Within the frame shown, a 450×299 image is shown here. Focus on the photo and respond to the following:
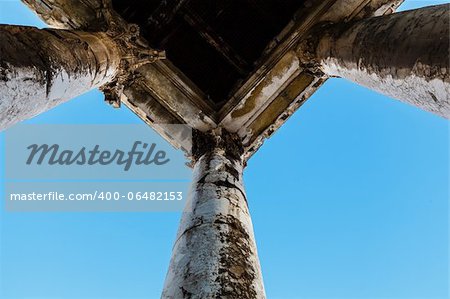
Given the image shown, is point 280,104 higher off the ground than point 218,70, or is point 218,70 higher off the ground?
point 218,70

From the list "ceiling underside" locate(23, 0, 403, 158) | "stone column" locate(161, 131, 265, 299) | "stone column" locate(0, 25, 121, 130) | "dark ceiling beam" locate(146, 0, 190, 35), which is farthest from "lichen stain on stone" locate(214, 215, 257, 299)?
"dark ceiling beam" locate(146, 0, 190, 35)

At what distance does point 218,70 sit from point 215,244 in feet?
20.5

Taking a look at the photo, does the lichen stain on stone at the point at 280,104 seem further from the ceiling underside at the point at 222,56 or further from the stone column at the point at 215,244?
the stone column at the point at 215,244

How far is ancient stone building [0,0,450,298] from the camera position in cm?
330

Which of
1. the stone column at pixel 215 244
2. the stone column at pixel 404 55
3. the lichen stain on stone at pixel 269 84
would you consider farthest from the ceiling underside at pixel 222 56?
the stone column at pixel 215 244

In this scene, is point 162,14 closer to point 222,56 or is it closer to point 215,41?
point 215,41

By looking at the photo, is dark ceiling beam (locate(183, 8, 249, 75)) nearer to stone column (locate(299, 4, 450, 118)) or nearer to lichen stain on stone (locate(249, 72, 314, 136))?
lichen stain on stone (locate(249, 72, 314, 136))

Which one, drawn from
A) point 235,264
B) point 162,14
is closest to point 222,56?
point 162,14

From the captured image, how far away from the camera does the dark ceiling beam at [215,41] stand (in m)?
9.01

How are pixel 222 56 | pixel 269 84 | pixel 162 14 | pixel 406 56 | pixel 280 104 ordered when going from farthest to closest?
1. pixel 222 56
2. pixel 162 14
3. pixel 280 104
4. pixel 269 84
5. pixel 406 56

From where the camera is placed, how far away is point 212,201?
4.86 meters

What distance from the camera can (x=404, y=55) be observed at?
3.52 meters

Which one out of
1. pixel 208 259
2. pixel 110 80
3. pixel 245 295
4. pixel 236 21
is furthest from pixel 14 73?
pixel 236 21

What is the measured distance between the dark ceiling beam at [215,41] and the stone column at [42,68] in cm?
392
